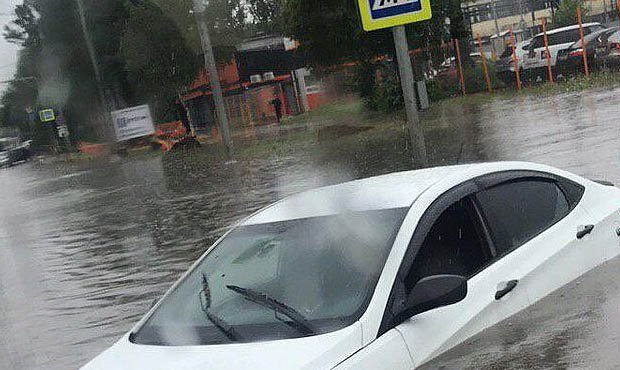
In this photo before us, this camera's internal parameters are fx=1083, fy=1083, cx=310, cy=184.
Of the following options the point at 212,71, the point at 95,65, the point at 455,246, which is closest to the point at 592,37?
the point at 212,71

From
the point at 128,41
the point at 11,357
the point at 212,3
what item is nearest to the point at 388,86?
the point at 212,3

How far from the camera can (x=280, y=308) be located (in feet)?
15.3

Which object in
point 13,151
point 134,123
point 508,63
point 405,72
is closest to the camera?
point 405,72

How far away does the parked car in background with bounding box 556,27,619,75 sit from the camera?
28.6 meters

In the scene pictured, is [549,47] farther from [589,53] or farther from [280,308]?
[280,308]

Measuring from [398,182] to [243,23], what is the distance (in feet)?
120

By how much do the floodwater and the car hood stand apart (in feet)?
3.60

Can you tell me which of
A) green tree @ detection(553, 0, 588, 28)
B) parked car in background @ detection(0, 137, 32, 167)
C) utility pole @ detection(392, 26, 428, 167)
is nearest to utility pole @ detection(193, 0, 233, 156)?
green tree @ detection(553, 0, 588, 28)

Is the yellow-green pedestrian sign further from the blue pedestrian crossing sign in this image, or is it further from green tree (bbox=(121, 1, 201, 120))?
the blue pedestrian crossing sign

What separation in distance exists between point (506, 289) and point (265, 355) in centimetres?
132

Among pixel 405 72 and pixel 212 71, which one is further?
pixel 212 71

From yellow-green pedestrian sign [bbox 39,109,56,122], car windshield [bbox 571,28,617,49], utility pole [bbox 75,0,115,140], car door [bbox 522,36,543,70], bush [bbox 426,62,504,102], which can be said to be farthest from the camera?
yellow-green pedestrian sign [bbox 39,109,56,122]

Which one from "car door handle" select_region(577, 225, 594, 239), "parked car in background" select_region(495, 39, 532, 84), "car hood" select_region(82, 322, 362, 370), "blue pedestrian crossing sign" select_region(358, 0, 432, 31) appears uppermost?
"blue pedestrian crossing sign" select_region(358, 0, 432, 31)

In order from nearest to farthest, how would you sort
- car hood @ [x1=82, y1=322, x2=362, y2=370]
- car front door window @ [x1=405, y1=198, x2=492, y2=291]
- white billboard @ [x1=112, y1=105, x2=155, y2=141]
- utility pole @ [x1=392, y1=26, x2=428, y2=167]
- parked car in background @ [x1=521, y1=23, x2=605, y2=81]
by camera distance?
1. car hood @ [x1=82, y1=322, x2=362, y2=370]
2. car front door window @ [x1=405, y1=198, x2=492, y2=291]
3. utility pole @ [x1=392, y1=26, x2=428, y2=167]
4. parked car in background @ [x1=521, y1=23, x2=605, y2=81]
5. white billboard @ [x1=112, y1=105, x2=155, y2=141]
